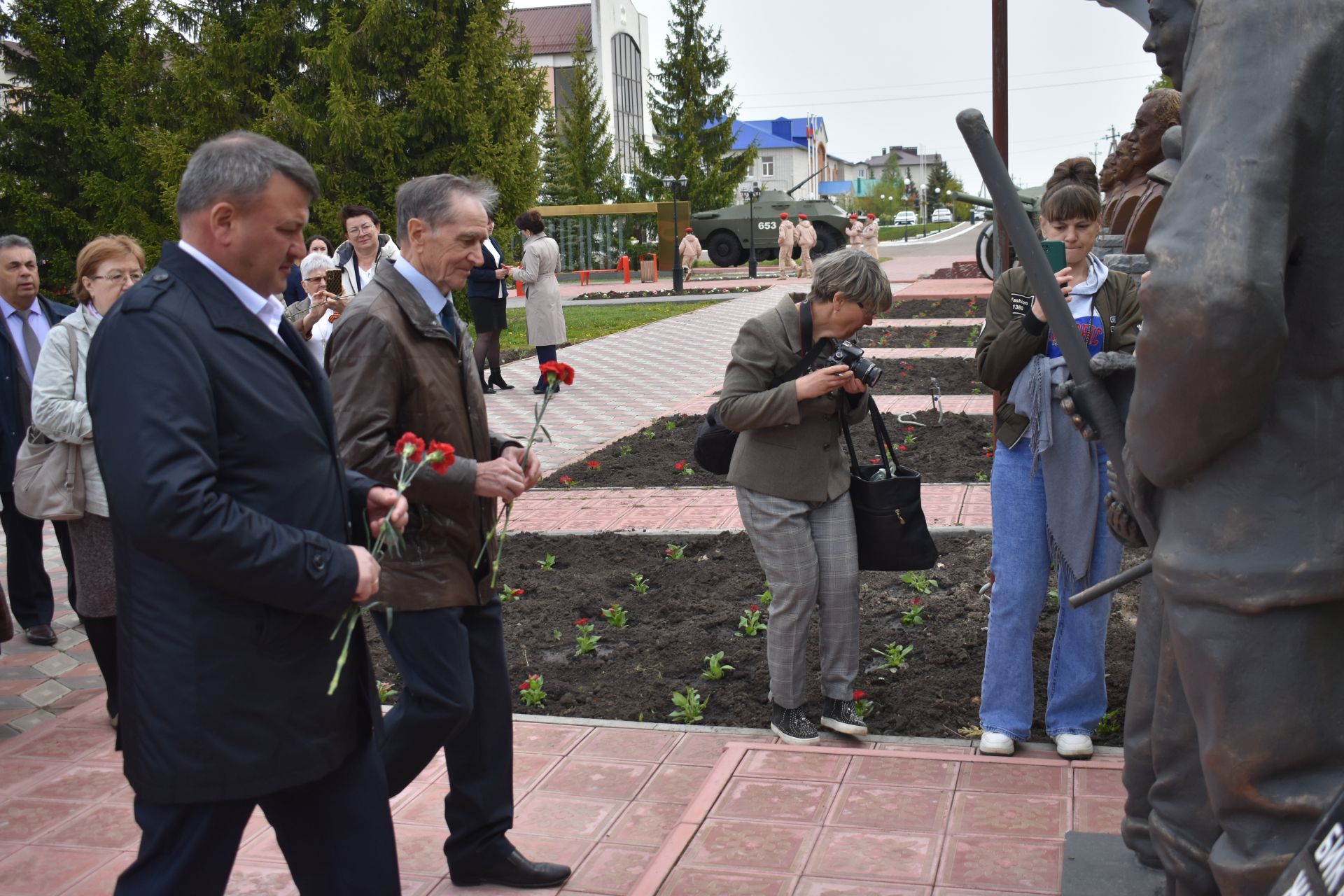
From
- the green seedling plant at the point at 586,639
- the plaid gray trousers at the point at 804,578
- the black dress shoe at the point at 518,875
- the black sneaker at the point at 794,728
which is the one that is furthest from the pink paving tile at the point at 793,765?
the green seedling plant at the point at 586,639

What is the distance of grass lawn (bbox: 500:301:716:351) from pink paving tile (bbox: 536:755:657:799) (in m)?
14.8

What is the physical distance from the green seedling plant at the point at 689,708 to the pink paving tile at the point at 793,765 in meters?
0.48

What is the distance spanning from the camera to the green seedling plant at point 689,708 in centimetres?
497

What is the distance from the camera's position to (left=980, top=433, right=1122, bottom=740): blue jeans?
4344 mm

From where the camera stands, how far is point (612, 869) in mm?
3762

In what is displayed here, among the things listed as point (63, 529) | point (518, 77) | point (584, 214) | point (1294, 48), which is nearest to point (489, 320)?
point (63, 529)

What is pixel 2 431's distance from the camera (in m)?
6.11

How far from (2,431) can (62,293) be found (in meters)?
16.4

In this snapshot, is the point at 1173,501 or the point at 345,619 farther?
the point at 345,619

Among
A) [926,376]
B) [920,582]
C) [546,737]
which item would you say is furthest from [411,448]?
[926,376]

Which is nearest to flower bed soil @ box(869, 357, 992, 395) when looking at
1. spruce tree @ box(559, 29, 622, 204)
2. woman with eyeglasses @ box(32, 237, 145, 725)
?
woman with eyeglasses @ box(32, 237, 145, 725)

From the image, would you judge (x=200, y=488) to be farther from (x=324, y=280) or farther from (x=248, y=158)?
(x=324, y=280)

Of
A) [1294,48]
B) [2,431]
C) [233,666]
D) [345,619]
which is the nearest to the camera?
[1294,48]

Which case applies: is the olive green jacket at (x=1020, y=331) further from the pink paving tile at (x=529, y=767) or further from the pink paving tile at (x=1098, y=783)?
the pink paving tile at (x=529, y=767)
